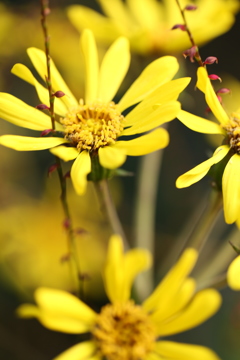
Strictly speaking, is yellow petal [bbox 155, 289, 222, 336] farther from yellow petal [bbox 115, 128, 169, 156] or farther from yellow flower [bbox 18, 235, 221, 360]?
yellow petal [bbox 115, 128, 169, 156]

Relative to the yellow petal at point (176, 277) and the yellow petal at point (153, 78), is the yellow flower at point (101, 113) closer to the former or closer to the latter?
the yellow petal at point (153, 78)

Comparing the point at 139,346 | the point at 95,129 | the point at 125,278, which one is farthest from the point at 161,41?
the point at 139,346

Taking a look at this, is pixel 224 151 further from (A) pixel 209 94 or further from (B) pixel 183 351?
(B) pixel 183 351

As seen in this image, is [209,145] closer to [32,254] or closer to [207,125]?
[32,254]

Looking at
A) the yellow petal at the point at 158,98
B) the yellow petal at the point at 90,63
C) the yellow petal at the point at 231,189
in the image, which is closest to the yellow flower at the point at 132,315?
the yellow petal at the point at 231,189

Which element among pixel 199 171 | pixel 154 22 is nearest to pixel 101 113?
pixel 199 171

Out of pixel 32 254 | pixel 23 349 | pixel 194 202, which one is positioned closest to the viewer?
pixel 23 349
